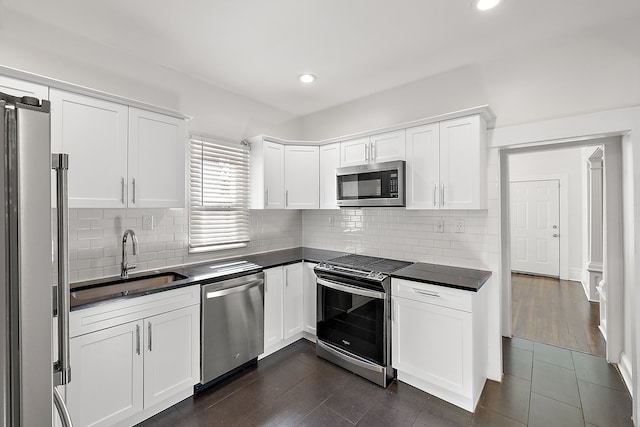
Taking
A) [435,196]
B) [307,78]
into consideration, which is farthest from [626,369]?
[307,78]

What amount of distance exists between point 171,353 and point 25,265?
186 centimetres

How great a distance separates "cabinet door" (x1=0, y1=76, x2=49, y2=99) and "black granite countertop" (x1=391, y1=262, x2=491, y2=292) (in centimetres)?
284

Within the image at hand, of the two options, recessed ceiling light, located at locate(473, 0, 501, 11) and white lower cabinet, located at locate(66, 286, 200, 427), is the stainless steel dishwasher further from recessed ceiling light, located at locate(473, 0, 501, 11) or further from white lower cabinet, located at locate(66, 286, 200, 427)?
recessed ceiling light, located at locate(473, 0, 501, 11)

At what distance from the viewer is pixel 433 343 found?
2436 millimetres

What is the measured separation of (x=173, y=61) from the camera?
8.97 feet

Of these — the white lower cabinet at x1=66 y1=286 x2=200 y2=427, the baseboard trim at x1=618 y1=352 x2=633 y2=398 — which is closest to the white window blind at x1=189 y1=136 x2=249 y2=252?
the white lower cabinet at x1=66 y1=286 x2=200 y2=427

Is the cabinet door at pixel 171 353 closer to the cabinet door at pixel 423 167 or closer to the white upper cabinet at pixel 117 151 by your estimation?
the white upper cabinet at pixel 117 151

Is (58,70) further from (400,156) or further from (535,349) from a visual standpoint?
(535,349)

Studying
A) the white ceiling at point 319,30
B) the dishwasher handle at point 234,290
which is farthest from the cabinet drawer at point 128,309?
the white ceiling at point 319,30

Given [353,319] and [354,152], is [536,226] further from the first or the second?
[353,319]

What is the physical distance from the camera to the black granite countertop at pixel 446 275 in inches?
91.4

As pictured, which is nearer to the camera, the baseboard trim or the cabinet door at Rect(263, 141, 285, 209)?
the baseboard trim

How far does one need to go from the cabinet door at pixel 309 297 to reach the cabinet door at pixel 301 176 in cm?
76

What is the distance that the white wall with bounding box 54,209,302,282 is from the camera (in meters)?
2.34
